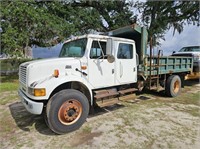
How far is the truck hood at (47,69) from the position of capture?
3.45 metres

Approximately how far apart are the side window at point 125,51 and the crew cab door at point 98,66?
1.65 feet

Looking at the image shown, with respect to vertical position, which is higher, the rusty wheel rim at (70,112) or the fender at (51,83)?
the fender at (51,83)

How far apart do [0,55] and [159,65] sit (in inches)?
308

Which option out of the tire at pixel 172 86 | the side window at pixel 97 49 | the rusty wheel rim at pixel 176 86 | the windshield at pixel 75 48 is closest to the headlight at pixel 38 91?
the windshield at pixel 75 48

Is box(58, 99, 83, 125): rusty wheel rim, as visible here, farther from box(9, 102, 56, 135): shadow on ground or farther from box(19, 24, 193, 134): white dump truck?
box(9, 102, 56, 135): shadow on ground

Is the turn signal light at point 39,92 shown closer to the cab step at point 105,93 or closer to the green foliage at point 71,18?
the cab step at point 105,93

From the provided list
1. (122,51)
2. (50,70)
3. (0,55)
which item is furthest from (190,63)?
(0,55)

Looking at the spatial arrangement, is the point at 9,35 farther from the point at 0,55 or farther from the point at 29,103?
the point at 29,103

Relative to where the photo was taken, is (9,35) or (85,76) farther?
(9,35)

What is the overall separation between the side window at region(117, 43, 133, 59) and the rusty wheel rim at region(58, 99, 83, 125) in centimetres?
183

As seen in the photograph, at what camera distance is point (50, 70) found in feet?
11.7

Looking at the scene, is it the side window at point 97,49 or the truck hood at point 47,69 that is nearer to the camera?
the truck hood at point 47,69

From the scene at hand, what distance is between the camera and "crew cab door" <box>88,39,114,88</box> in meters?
4.05

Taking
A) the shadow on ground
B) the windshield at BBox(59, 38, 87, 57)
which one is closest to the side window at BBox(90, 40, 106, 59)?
the windshield at BBox(59, 38, 87, 57)
